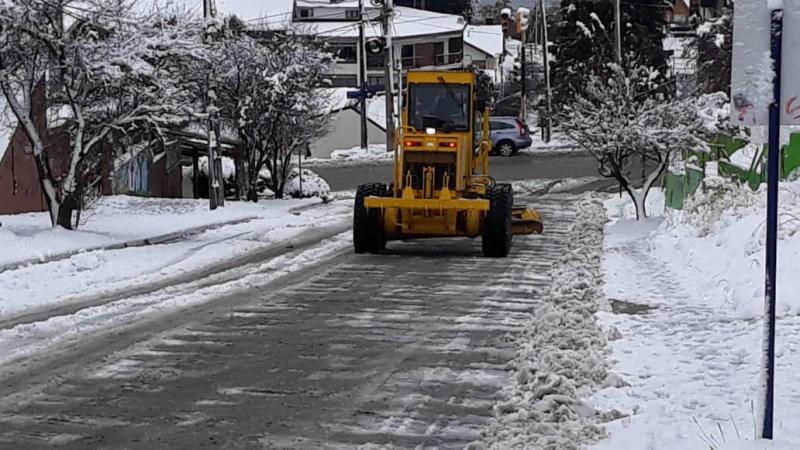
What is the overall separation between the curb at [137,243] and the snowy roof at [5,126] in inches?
157

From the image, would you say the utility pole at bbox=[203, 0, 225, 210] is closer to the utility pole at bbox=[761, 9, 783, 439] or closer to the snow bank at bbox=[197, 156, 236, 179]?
the snow bank at bbox=[197, 156, 236, 179]

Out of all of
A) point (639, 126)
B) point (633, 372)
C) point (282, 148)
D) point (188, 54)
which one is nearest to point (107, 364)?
point (633, 372)

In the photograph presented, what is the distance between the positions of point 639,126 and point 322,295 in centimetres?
1065

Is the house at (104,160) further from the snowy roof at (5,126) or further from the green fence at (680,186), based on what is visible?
the green fence at (680,186)

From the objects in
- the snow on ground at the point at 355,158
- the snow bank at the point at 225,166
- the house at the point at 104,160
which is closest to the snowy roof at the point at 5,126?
the house at the point at 104,160

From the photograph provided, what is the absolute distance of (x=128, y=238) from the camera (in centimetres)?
1991

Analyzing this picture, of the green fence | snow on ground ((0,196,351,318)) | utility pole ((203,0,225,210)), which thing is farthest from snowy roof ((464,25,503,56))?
the green fence

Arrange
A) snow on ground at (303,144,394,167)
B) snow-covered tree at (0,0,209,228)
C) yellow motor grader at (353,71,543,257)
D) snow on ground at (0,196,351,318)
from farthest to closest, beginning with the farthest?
snow on ground at (303,144,394,167), snow-covered tree at (0,0,209,228), yellow motor grader at (353,71,543,257), snow on ground at (0,196,351,318)

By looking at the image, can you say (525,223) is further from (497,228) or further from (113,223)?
(113,223)

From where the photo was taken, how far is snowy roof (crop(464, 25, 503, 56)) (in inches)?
3287

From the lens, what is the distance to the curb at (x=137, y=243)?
15709 millimetres

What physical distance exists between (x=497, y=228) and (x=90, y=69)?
7570 millimetres

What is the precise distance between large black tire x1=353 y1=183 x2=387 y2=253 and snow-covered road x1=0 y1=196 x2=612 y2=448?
2.89 m

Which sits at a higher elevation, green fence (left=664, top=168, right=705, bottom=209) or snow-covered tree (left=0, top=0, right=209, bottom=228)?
snow-covered tree (left=0, top=0, right=209, bottom=228)
